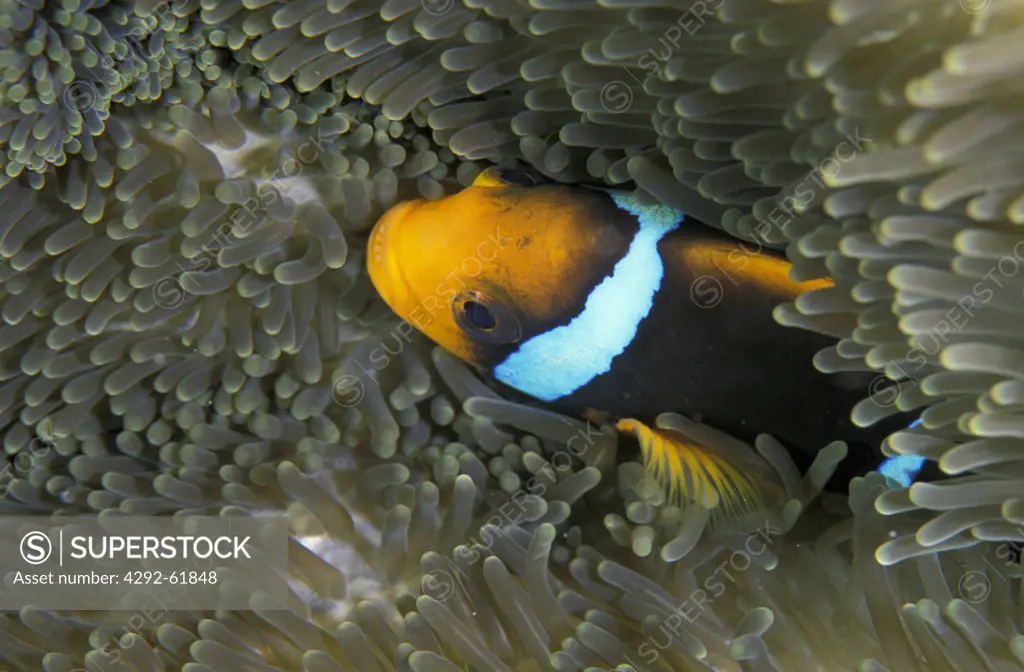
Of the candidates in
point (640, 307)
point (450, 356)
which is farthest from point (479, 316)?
point (640, 307)

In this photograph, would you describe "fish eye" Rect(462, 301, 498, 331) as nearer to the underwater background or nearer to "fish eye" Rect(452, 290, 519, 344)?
"fish eye" Rect(452, 290, 519, 344)

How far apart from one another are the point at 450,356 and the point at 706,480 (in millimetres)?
422

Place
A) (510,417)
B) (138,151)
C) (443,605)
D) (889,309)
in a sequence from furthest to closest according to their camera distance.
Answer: (510,417) < (138,151) < (443,605) < (889,309)

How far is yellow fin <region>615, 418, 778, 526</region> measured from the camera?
45.5 inches

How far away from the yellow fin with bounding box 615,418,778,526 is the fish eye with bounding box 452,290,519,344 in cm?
23

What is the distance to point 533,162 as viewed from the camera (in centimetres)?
125

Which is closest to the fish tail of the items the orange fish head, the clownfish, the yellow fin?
the clownfish

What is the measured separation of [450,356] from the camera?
1.31m

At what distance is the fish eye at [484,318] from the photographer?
1.19 metres

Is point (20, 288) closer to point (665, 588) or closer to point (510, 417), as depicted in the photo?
point (510, 417)

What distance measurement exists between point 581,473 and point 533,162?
46 centimetres

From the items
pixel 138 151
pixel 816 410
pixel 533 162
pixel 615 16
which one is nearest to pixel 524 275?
pixel 533 162

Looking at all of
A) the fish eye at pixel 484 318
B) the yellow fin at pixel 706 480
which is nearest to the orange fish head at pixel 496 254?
the fish eye at pixel 484 318

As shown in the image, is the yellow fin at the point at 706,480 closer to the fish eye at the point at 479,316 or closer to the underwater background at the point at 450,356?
the underwater background at the point at 450,356
